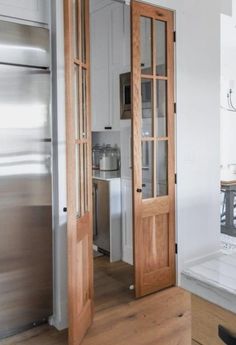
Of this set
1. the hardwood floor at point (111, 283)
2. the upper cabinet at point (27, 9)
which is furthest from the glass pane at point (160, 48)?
the hardwood floor at point (111, 283)

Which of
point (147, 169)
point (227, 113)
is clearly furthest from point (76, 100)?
point (227, 113)

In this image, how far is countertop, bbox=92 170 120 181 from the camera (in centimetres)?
414

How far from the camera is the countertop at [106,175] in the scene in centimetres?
414

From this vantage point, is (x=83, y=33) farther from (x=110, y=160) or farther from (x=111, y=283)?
(x=111, y=283)

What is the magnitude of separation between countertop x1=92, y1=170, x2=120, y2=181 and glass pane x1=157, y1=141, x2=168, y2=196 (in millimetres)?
821

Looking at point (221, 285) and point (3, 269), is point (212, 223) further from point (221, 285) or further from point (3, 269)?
point (221, 285)

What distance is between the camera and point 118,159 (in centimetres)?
463

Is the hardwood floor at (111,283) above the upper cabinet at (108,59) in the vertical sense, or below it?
below

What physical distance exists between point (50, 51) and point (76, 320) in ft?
6.16

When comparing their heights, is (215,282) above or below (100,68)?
below

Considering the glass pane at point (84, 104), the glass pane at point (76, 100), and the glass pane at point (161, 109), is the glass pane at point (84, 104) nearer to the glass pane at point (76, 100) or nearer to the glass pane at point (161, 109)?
the glass pane at point (76, 100)

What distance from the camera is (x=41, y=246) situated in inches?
105

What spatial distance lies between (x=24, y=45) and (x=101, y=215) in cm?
232

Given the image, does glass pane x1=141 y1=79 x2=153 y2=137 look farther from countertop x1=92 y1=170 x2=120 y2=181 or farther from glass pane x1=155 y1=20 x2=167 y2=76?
countertop x1=92 y1=170 x2=120 y2=181
